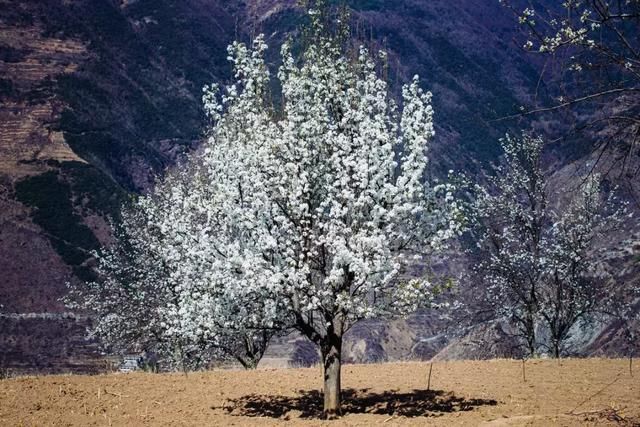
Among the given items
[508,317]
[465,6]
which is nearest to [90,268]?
[508,317]

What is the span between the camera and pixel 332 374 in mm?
15086

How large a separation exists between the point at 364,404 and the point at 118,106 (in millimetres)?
110024

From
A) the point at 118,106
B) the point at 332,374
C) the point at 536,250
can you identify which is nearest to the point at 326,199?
the point at 332,374

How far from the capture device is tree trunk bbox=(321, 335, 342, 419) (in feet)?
48.8

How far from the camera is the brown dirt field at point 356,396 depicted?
14836mm

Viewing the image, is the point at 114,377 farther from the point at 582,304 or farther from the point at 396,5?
the point at 396,5

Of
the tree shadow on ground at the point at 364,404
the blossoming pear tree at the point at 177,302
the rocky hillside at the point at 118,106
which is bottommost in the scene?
the tree shadow on ground at the point at 364,404

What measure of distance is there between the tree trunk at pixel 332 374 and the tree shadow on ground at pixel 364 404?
477mm

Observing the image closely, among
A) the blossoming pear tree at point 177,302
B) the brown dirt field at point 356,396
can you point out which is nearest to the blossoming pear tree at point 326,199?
the blossoming pear tree at point 177,302

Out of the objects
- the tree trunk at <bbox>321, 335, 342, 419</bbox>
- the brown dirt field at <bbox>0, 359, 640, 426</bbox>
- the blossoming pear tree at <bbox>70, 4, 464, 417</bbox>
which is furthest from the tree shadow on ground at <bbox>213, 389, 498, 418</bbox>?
the blossoming pear tree at <bbox>70, 4, 464, 417</bbox>

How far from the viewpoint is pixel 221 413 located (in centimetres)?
1611

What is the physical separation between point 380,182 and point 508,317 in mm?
21105

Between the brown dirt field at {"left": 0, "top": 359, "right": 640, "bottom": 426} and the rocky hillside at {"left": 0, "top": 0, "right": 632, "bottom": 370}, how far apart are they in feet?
112

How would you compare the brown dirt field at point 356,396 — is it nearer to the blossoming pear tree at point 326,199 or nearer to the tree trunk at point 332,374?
the tree trunk at point 332,374
